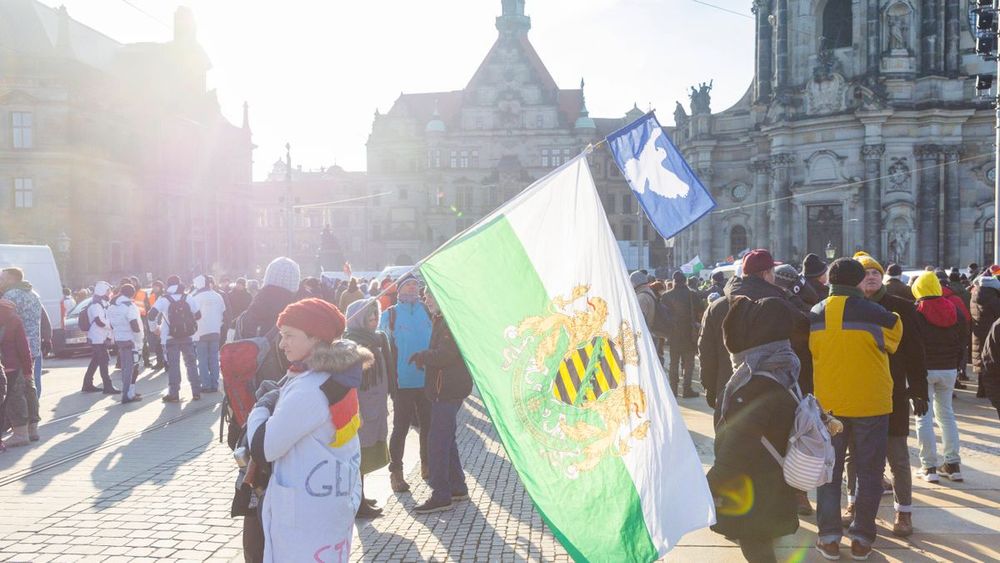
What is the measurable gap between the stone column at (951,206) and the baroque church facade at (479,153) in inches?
1120

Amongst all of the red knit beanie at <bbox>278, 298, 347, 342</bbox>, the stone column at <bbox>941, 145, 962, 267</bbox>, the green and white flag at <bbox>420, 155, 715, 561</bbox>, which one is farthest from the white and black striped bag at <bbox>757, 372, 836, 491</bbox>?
the stone column at <bbox>941, 145, 962, 267</bbox>

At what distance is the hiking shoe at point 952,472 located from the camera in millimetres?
7594

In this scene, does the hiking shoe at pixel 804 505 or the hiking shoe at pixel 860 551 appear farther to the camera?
the hiking shoe at pixel 804 505

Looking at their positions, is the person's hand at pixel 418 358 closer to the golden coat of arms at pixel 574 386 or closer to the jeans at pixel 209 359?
the golden coat of arms at pixel 574 386

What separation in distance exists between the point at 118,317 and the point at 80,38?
47301mm

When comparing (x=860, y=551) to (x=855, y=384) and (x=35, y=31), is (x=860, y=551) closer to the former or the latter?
(x=855, y=384)

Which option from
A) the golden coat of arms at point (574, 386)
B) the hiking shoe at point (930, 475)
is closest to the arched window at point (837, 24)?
the hiking shoe at point (930, 475)

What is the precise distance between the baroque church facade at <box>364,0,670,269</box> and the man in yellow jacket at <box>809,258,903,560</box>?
61.4m

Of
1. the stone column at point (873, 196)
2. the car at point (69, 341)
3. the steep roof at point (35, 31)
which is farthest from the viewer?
the steep roof at point (35, 31)

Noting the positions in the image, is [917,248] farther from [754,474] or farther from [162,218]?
[162,218]

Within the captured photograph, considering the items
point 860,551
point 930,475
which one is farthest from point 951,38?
point 860,551

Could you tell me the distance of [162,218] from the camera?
5503 centimetres

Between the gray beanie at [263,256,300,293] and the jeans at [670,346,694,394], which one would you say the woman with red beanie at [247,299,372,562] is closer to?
the gray beanie at [263,256,300,293]

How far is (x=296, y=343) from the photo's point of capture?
3.85 meters
